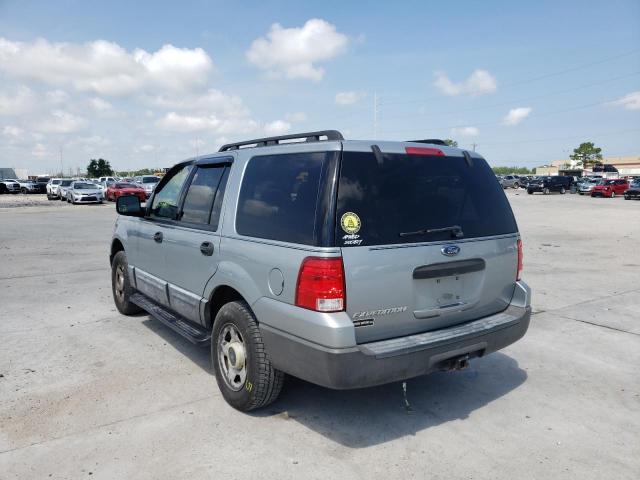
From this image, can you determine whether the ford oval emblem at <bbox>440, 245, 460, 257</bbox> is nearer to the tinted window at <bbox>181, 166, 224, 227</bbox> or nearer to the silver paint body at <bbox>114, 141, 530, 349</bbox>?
the silver paint body at <bbox>114, 141, 530, 349</bbox>

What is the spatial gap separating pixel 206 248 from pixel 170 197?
126 centimetres

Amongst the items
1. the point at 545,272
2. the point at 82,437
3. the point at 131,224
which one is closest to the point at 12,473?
the point at 82,437

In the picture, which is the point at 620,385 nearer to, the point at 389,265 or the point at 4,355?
the point at 389,265

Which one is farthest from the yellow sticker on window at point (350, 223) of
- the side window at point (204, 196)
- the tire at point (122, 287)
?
the tire at point (122, 287)

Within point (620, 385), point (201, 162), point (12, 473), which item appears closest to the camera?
point (12, 473)

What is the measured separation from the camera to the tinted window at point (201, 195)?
13.5 ft

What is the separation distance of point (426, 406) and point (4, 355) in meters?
3.99

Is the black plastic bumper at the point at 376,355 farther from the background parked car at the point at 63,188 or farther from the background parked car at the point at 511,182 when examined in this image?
the background parked car at the point at 511,182

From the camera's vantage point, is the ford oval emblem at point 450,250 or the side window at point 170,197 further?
the side window at point 170,197

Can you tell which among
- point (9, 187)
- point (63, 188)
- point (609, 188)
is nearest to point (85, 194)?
point (63, 188)

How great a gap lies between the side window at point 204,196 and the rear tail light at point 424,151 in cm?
153

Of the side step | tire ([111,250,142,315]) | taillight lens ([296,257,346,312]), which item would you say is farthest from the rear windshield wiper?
tire ([111,250,142,315])

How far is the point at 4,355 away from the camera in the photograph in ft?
15.7

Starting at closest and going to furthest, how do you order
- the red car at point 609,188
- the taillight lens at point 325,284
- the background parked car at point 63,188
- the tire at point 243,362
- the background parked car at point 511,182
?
the taillight lens at point 325,284
the tire at point 243,362
the background parked car at point 63,188
the red car at point 609,188
the background parked car at point 511,182
